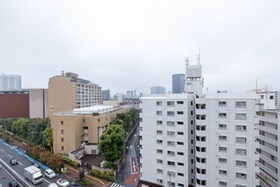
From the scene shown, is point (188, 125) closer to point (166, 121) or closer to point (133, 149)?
point (166, 121)

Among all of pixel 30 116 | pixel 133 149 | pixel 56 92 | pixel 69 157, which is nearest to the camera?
pixel 69 157

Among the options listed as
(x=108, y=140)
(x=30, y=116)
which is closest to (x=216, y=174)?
(x=108, y=140)

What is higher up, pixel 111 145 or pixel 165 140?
pixel 165 140

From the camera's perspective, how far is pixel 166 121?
2444 cm

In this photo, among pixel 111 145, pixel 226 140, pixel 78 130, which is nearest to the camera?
pixel 226 140

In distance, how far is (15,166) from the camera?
31.3m

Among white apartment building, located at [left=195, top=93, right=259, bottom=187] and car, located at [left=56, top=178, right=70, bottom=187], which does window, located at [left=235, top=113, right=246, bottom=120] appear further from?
car, located at [left=56, top=178, right=70, bottom=187]

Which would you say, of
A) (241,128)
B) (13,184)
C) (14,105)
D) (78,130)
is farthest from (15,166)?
(14,105)

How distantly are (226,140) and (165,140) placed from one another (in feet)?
25.1

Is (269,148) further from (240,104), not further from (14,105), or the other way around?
(14,105)

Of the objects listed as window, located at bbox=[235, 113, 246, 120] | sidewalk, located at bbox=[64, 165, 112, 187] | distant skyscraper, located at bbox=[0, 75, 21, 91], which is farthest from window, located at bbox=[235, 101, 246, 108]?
distant skyscraper, located at bbox=[0, 75, 21, 91]

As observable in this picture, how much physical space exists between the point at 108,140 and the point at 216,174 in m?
16.5

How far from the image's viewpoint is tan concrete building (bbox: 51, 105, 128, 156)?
112ft

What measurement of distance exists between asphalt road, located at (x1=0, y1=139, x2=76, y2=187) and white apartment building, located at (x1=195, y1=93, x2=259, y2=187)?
21863 millimetres
